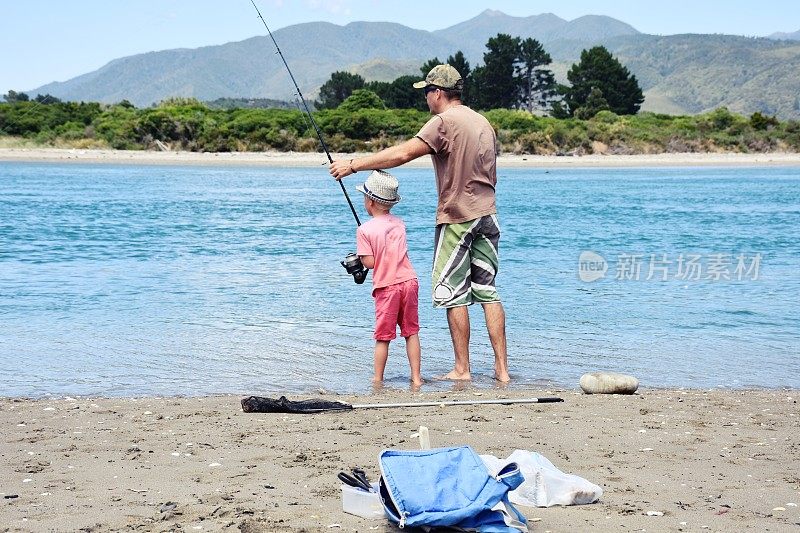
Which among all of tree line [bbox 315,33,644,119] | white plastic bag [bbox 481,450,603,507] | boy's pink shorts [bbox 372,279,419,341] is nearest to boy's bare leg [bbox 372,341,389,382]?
boy's pink shorts [bbox 372,279,419,341]

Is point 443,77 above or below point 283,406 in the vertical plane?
above

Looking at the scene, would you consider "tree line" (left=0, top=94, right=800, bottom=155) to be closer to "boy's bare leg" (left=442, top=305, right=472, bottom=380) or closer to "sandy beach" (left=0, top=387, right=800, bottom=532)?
"boy's bare leg" (left=442, top=305, right=472, bottom=380)

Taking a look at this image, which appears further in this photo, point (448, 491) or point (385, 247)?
point (385, 247)

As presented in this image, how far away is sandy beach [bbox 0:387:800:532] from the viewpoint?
358cm

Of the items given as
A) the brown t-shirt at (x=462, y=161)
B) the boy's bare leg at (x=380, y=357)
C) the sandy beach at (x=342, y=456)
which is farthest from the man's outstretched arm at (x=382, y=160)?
the sandy beach at (x=342, y=456)

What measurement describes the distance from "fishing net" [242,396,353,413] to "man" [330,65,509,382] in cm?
123

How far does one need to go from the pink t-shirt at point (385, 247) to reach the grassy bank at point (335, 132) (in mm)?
39269

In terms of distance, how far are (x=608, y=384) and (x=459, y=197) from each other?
1.30 m

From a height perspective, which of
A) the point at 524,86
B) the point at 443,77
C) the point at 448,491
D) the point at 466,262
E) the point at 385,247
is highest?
the point at 524,86

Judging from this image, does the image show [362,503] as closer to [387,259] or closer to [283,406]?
[283,406]

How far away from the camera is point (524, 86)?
71000 millimetres

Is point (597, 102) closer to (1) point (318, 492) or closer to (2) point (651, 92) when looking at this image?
(1) point (318, 492)

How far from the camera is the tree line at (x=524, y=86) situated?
6419 cm

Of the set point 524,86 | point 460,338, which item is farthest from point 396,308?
point 524,86
